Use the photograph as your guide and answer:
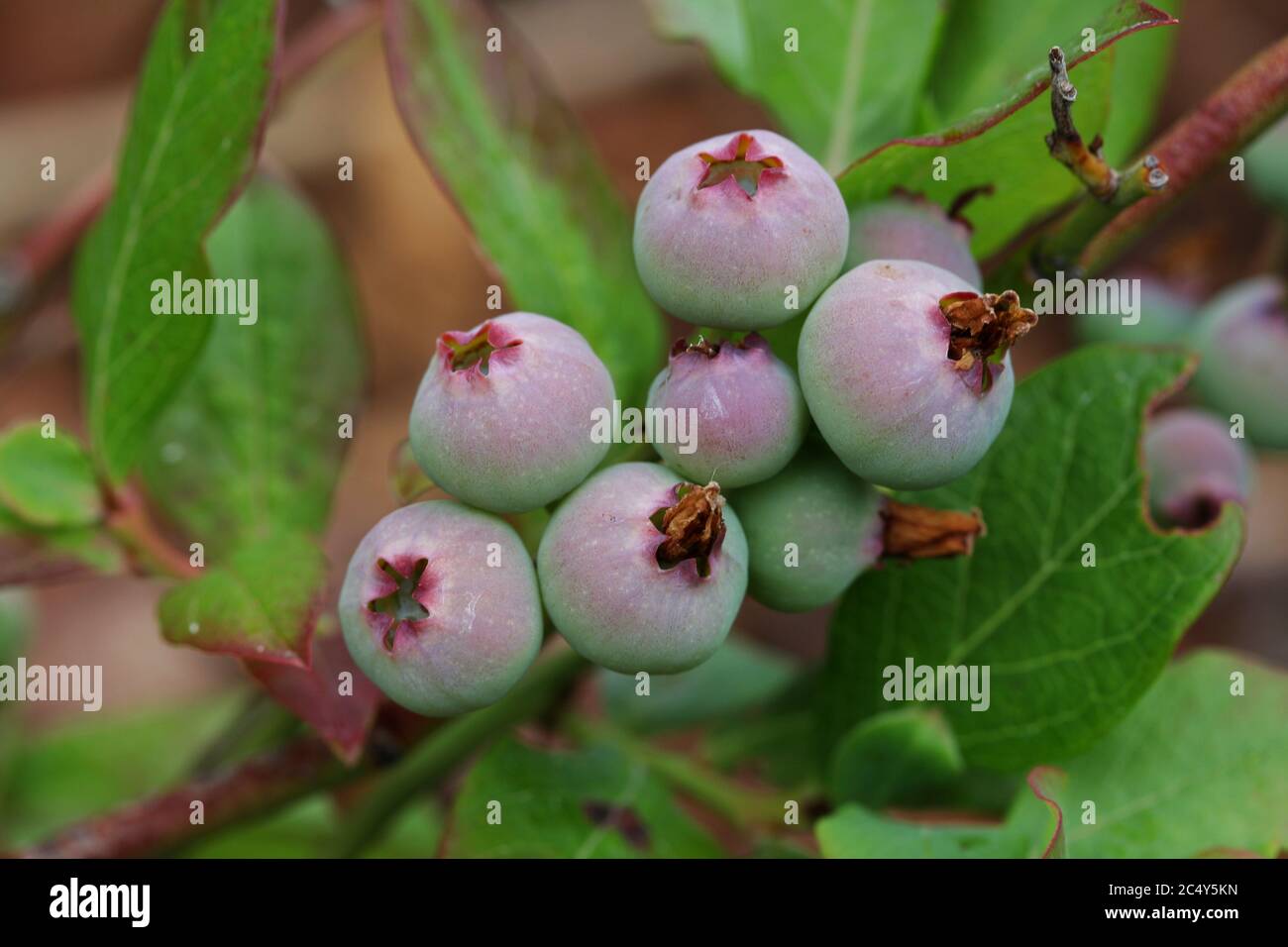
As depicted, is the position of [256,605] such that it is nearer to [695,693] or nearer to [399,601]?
[399,601]

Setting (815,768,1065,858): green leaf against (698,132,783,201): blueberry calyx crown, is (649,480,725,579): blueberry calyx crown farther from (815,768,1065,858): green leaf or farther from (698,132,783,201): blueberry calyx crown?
(815,768,1065,858): green leaf

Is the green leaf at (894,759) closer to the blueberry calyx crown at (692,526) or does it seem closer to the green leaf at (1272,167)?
the blueberry calyx crown at (692,526)

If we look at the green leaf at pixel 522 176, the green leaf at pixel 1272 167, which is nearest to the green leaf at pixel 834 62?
the green leaf at pixel 522 176

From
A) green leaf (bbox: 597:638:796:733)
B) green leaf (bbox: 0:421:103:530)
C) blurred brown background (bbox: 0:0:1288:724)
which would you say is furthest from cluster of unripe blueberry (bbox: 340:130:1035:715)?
blurred brown background (bbox: 0:0:1288:724)

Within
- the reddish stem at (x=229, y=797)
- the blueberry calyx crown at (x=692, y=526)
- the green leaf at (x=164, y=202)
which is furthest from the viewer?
the reddish stem at (x=229, y=797)

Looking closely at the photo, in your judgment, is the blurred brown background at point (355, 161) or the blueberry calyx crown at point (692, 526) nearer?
the blueberry calyx crown at point (692, 526)

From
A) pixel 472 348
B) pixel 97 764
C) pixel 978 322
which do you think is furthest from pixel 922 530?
pixel 97 764
